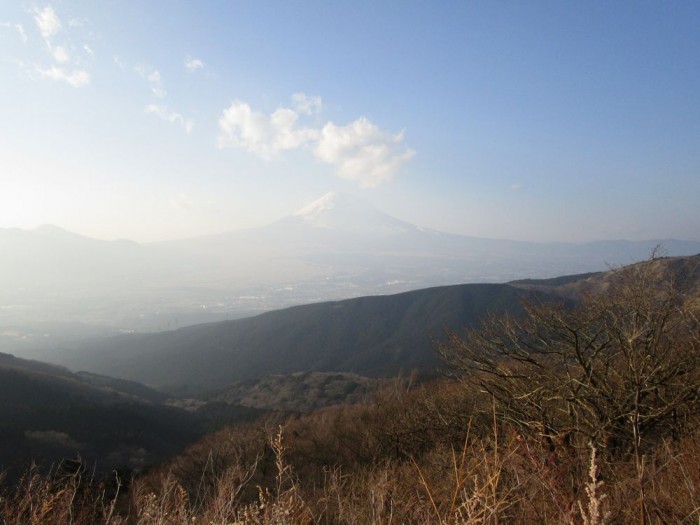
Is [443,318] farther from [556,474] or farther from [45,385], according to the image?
[556,474]

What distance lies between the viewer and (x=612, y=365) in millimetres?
10406

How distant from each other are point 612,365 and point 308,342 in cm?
12256

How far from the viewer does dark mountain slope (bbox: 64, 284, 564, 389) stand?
11325 centimetres

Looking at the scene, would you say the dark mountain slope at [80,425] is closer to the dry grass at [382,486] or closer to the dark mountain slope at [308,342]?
the dry grass at [382,486]

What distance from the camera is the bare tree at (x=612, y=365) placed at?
28.0 ft

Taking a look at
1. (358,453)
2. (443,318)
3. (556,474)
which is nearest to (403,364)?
(443,318)

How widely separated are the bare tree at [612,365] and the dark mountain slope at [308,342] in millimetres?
91008

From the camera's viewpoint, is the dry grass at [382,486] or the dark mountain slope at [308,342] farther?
the dark mountain slope at [308,342]

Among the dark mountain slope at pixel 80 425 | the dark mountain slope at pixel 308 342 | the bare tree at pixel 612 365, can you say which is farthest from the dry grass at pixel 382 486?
the dark mountain slope at pixel 308 342

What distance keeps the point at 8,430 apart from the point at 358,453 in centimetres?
4806

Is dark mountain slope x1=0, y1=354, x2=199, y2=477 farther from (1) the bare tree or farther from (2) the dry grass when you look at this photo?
(1) the bare tree

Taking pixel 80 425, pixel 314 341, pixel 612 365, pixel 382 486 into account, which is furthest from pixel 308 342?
pixel 382 486

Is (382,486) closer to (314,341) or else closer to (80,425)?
(80,425)

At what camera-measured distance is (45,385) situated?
62.8m
